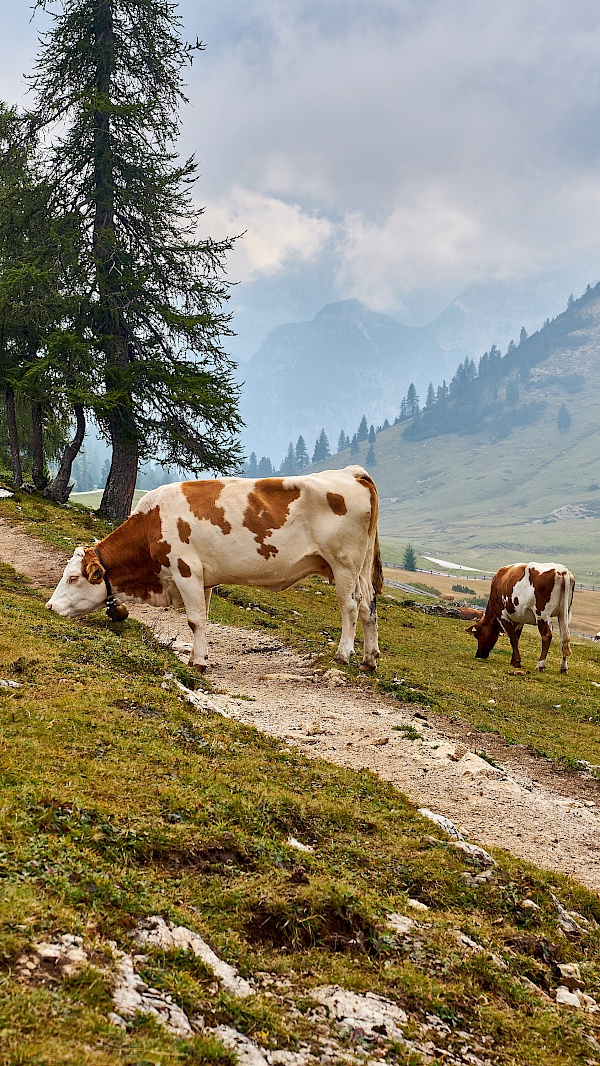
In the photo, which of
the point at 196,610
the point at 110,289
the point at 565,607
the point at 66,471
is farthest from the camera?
the point at 66,471

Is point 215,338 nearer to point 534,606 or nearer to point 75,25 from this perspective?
point 75,25

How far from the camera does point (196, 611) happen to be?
1341 cm

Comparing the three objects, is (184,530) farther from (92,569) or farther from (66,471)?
(66,471)

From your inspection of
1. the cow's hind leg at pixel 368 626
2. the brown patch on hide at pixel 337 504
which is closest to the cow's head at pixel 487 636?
the cow's hind leg at pixel 368 626

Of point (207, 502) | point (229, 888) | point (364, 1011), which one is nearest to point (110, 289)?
point (207, 502)

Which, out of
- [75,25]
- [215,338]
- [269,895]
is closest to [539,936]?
[269,895]

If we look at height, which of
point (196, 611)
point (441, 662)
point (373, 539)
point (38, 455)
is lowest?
point (441, 662)

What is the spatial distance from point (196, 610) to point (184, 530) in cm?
151

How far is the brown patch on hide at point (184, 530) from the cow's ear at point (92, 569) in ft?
5.39

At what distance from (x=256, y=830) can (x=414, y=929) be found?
4.91 ft

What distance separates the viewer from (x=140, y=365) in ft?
98.1

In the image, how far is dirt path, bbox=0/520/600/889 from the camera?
8297 millimetres

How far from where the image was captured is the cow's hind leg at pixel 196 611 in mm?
13180

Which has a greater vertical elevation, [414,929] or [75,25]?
[75,25]
